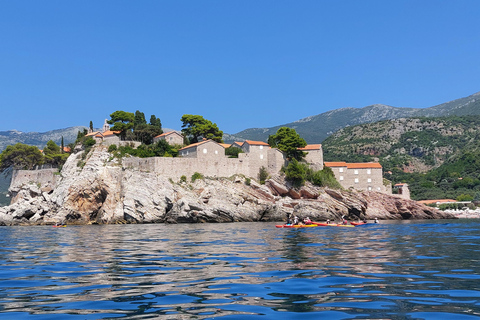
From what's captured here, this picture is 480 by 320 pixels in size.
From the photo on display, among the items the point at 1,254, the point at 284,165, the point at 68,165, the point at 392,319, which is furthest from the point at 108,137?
the point at 392,319

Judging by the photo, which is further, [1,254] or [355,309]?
[1,254]

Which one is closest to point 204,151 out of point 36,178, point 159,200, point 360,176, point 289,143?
point 159,200

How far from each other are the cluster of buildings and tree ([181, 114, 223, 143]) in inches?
165

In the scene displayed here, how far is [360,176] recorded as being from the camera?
70625 mm

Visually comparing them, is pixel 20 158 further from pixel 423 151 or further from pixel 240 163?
pixel 423 151

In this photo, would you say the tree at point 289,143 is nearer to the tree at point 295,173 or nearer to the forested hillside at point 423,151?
the tree at point 295,173

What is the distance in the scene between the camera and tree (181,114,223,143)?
74.8 metres

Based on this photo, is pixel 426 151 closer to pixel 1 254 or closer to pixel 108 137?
pixel 108 137

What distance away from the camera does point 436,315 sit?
802 cm

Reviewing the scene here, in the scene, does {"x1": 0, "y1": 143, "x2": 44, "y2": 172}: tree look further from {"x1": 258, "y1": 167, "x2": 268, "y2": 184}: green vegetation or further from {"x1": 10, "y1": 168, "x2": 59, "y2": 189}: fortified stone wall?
{"x1": 258, "y1": 167, "x2": 268, "y2": 184}: green vegetation

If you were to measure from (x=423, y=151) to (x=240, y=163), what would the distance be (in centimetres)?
10166

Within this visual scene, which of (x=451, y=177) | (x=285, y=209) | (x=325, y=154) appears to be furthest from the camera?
(x=325, y=154)

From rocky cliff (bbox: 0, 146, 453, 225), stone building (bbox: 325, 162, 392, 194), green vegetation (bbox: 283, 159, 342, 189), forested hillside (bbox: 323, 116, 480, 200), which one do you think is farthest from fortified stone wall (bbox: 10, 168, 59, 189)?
forested hillside (bbox: 323, 116, 480, 200)

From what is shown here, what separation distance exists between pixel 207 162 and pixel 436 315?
180 ft
